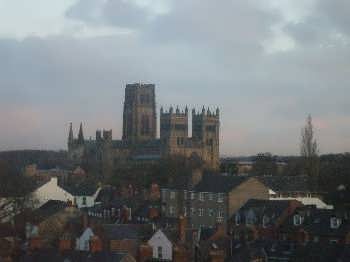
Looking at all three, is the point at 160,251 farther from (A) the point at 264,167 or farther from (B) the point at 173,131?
(B) the point at 173,131

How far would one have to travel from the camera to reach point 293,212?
6400 cm

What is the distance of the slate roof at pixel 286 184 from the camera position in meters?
90.7

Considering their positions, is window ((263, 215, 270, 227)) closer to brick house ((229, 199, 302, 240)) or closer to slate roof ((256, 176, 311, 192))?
brick house ((229, 199, 302, 240))

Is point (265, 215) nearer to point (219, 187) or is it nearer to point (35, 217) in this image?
point (219, 187)

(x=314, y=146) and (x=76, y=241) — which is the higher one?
(x=314, y=146)

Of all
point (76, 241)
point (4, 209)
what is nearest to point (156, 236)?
point (76, 241)

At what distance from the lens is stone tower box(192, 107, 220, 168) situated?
182250 mm

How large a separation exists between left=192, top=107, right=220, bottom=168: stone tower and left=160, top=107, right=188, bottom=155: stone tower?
3196 millimetres

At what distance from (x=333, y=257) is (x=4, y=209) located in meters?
33.4

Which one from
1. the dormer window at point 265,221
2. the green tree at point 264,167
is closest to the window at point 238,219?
the dormer window at point 265,221

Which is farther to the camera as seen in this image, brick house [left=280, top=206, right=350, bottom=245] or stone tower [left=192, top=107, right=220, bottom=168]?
stone tower [left=192, top=107, right=220, bottom=168]

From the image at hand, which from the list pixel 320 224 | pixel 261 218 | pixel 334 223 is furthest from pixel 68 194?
pixel 334 223

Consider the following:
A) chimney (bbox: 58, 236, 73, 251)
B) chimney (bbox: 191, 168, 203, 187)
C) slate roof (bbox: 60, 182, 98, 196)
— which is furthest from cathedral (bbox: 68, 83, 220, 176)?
chimney (bbox: 58, 236, 73, 251)

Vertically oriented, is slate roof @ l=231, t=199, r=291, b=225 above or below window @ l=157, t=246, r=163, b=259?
above
